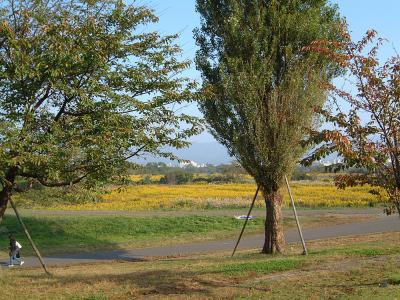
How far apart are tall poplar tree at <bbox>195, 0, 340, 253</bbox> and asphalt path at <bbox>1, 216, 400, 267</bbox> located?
578 cm

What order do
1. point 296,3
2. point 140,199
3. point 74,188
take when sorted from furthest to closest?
1. point 140,199
2. point 296,3
3. point 74,188

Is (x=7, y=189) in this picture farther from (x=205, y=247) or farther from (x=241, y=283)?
(x=205, y=247)

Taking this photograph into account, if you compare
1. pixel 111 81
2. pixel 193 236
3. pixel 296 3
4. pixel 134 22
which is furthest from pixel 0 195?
pixel 193 236

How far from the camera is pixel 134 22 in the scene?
393 inches

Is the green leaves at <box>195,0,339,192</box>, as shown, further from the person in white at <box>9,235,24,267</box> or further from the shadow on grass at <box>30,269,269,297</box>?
the person in white at <box>9,235,24,267</box>

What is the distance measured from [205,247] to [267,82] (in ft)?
29.4

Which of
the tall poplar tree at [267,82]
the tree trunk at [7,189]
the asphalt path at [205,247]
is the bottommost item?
the asphalt path at [205,247]

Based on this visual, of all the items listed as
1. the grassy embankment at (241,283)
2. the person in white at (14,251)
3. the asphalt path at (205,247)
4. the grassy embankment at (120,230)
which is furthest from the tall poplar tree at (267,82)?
the grassy embankment at (120,230)

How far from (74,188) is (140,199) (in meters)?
36.9

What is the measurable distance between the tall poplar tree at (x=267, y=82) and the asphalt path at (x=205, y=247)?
5.78m

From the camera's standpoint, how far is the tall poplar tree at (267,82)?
15484mm

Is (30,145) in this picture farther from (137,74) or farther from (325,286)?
(325,286)

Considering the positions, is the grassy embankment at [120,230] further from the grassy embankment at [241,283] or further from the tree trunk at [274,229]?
the grassy embankment at [241,283]

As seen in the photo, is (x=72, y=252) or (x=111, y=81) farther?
(x=72, y=252)
